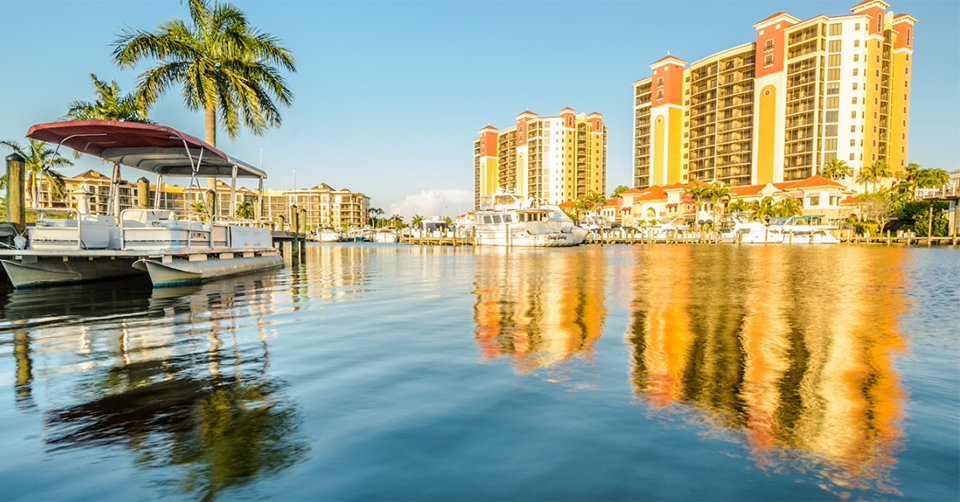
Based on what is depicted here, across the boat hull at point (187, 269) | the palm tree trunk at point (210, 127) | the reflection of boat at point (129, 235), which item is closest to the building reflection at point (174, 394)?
the boat hull at point (187, 269)

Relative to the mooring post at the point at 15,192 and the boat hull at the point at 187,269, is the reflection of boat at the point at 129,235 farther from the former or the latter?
the mooring post at the point at 15,192

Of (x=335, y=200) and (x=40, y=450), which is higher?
(x=335, y=200)

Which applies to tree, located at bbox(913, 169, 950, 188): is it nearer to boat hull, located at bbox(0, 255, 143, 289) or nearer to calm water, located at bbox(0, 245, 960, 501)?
calm water, located at bbox(0, 245, 960, 501)

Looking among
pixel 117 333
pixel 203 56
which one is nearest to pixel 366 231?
pixel 203 56

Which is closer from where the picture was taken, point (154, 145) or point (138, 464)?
point (138, 464)

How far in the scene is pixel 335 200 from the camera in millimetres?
181875

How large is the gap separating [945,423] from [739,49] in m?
111

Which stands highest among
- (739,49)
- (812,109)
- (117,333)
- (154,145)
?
(739,49)

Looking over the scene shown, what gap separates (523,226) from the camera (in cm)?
5278

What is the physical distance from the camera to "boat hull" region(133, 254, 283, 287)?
41.1 ft

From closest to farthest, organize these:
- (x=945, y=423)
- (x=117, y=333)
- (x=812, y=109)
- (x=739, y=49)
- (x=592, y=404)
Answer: (x=945, y=423) < (x=592, y=404) < (x=117, y=333) < (x=812, y=109) < (x=739, y=49)

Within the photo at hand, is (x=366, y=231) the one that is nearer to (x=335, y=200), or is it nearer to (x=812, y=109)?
(x=335, y=200)

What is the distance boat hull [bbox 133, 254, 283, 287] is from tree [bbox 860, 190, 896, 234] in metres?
81.9

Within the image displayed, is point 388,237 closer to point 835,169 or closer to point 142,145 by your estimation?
point 835,169
